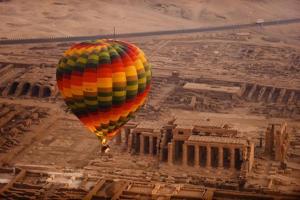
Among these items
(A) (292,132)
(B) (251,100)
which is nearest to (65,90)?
(A) (292,132)

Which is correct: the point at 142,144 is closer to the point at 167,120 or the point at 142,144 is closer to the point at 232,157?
the point at 232,157

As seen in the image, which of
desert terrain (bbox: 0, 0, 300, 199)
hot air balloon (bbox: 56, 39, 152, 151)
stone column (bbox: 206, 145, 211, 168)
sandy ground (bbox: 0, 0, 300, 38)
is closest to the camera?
hot air balloon (bbox: 56, 39, 152, 151)

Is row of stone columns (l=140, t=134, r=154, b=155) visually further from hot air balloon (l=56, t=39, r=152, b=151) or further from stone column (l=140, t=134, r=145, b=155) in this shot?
hot air balloon (l=56, t=39, r=152, b=151)

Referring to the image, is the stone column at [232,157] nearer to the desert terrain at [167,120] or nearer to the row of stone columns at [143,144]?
the desert terrain at [167,120]

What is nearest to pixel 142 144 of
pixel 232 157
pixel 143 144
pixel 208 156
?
pixel 143 144

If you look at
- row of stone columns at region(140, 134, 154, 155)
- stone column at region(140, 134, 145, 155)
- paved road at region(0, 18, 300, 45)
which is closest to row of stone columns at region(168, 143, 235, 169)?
row of stone columns at region(140, 134, 154, 155)
